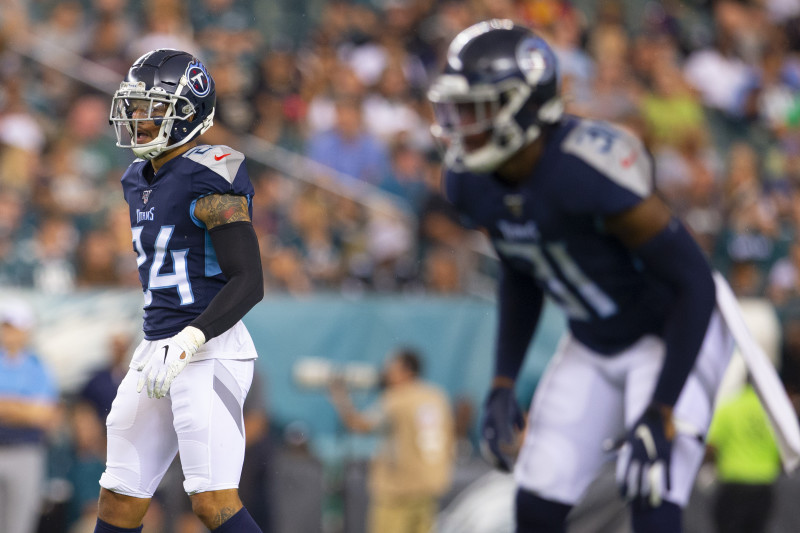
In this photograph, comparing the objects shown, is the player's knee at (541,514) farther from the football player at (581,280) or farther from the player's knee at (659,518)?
the player's knee at (659,518)

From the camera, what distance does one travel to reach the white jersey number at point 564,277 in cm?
423

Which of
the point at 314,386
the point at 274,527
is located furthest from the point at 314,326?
the point at 274,527

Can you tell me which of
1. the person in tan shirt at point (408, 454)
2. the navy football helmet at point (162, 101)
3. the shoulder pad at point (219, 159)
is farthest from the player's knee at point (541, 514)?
the person in tan shirt at point (408, 454)

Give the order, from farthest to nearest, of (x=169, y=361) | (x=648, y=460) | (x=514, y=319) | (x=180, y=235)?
(x=514, y=319) → (x=648, y=460) → (x=180, y=235) → (x=169, y=361)

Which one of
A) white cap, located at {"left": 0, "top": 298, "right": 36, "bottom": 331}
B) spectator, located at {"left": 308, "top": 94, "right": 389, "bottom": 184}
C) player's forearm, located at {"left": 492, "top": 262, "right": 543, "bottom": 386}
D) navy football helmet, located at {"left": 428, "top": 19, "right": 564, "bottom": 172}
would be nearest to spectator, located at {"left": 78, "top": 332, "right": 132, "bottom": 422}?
white cap, located at {"left": 0, "top": 298, "right": 36, "bottom": 331}

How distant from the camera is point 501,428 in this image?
4426 millimetres

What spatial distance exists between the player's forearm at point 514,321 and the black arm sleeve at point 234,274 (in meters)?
1.21

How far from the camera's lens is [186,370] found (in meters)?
3.80

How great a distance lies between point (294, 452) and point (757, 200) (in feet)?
16.9

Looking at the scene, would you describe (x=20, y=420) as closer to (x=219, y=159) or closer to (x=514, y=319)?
(x=514, y=319)

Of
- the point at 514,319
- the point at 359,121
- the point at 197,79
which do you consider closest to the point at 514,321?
the point at 514,319

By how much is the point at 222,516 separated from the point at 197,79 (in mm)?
1484

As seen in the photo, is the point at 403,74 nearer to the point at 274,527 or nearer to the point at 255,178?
the point at 255,178

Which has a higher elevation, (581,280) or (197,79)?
(197,79)
